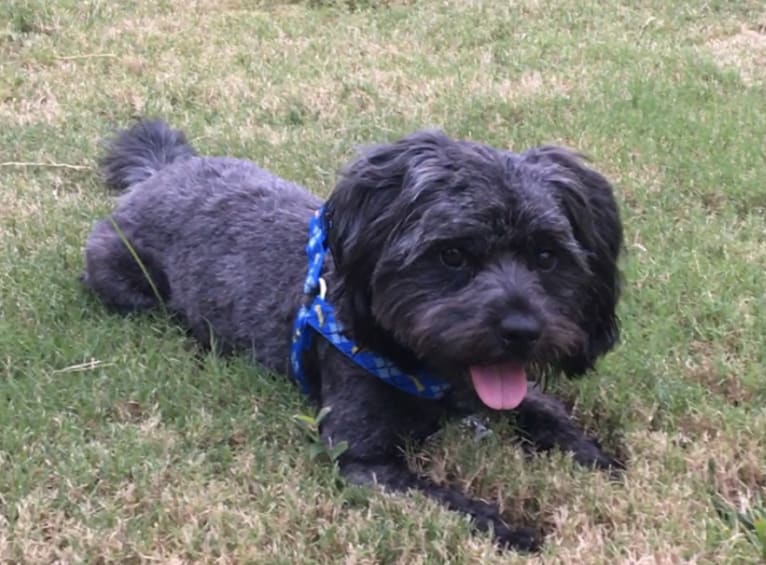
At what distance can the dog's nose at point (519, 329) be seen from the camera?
317 cm

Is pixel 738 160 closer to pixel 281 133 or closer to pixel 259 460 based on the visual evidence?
pixel 281 133

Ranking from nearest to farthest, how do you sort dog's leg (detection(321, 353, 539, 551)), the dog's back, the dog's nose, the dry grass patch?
the dog's nose < dog's leg (detection(321, 353, 539, 551)) < the dog's back < the dry grass patch

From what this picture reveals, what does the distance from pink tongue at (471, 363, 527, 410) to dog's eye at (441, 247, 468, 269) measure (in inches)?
12.7

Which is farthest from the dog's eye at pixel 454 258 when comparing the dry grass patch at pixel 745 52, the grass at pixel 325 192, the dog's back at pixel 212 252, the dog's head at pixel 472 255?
the dry grass patch at pixel 745 52

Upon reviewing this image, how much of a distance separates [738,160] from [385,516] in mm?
3584

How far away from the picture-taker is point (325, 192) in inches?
231

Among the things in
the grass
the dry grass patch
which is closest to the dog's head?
the grass

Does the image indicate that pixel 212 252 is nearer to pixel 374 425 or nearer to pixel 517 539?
pixel 374 425

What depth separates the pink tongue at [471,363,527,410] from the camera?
3408 millimetres

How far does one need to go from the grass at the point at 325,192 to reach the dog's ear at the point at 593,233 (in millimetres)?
367

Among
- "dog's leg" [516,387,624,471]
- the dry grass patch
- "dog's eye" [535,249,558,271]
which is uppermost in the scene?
"dog's eye" [535,249,558,271]

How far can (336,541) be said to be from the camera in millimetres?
3252

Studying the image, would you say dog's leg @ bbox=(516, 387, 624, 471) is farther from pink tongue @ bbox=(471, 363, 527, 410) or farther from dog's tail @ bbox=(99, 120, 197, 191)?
dog's tail @ bbox=(99, 120, 197, 191)

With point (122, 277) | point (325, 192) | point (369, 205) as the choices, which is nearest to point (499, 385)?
point (369, 205)
